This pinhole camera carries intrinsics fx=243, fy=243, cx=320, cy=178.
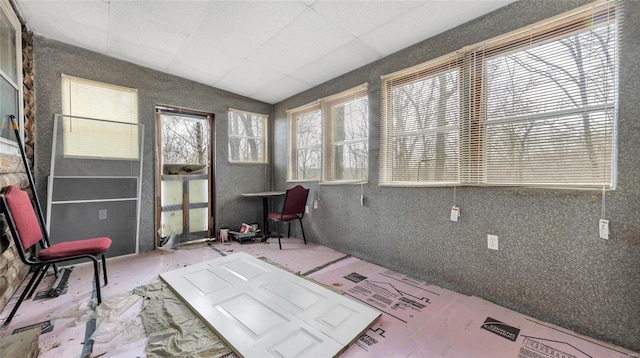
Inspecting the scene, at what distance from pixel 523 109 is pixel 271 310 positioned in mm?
2451

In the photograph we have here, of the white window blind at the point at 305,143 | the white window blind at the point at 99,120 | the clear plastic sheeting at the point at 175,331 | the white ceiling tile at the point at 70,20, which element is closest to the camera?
the clear plastic sheeting at the point at 175,331

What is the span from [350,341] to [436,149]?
6.10ft

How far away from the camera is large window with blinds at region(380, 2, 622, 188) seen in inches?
63.7

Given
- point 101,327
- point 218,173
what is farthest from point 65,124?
point 101,327

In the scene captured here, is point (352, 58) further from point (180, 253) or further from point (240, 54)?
point (180, 253)

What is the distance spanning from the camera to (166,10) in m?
2.10

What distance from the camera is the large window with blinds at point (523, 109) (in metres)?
1.62

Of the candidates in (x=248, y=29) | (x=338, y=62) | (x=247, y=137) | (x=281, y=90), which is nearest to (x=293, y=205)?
(x=247, y=137)

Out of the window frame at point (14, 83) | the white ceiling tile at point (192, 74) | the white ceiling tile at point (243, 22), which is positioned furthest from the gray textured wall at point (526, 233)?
the window frame at point (14, 83)

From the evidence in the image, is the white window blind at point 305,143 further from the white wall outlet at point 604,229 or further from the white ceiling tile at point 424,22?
the white wall outlet at point 604,229

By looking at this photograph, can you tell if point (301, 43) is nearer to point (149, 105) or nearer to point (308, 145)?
point (308, 145)

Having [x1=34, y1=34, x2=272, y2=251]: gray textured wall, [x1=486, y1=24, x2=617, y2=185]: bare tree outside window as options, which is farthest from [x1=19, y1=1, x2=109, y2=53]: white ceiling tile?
[x1=486, y1=24, x2=617, y2=185]: bare tree outside window

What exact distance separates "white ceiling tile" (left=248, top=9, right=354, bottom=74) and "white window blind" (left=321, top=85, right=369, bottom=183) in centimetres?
68

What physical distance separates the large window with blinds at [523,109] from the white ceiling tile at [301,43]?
87cm
